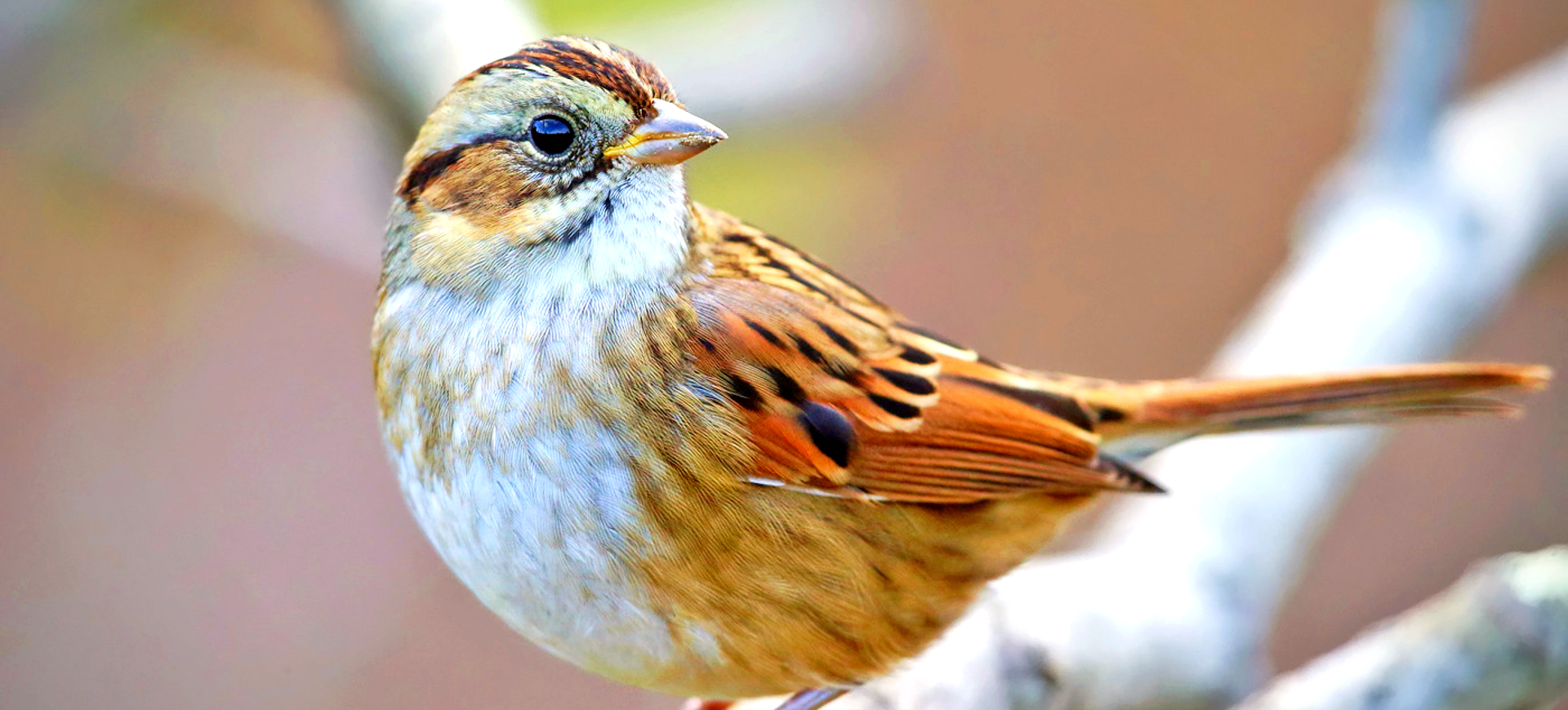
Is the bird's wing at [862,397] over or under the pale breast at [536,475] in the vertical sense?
over

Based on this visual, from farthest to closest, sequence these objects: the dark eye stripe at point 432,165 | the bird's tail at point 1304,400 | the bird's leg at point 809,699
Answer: the bird's tail at point 1304,400, the bird's leg at point 809,699, the dark eye stripe at point 432,165

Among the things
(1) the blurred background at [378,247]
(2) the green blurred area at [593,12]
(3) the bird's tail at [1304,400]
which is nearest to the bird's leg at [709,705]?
(3) the bird's tail at [1304,400]

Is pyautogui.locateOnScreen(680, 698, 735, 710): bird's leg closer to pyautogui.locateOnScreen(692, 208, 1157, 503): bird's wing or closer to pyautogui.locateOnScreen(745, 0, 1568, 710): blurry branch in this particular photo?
pyautogui.locateOnScreen(745, 0, 1568, 710): blurry branch

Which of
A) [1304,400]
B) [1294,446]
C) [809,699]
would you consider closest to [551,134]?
[809,699]

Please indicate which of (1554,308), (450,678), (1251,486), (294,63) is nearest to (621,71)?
(1251,486)

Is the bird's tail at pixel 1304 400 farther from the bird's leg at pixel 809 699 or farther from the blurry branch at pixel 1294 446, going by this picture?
the bird's leg at pixel 809 699

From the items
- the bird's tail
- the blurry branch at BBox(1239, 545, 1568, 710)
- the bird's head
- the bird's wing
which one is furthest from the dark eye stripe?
the blurry branch at BBox(1239, 545, 1568, 710)

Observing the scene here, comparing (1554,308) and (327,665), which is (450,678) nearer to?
(327,665)
